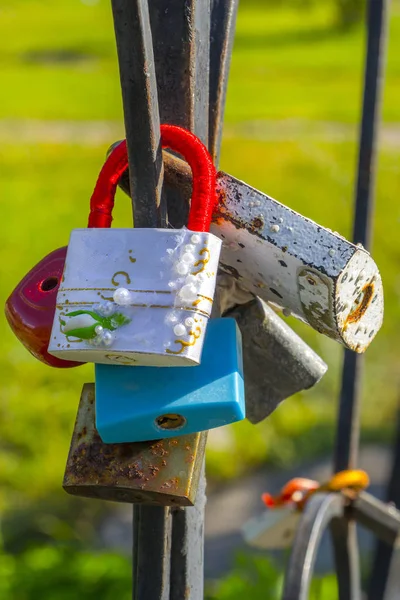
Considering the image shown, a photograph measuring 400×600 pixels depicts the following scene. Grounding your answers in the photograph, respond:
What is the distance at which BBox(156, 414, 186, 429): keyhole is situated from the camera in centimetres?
38

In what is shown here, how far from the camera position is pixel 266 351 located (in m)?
0.47

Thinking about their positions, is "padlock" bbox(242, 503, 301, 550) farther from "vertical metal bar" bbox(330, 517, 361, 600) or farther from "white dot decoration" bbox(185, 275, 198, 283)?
"white dot decoration" bbox(185, 275, 198, 283)

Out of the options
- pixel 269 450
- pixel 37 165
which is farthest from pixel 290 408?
pixel 37 165

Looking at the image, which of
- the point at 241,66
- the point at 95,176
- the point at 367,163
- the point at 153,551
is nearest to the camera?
the point at 153,551

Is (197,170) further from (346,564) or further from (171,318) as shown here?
(346,564)

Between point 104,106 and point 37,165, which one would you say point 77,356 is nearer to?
point 37,165

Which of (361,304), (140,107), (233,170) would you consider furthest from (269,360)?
(233,170)

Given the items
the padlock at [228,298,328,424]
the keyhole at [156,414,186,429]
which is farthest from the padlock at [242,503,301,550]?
the keyhole at [156,414,186,429]

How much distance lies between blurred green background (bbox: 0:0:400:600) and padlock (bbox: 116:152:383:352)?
0.85 meters

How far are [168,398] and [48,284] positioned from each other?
0.11 meters

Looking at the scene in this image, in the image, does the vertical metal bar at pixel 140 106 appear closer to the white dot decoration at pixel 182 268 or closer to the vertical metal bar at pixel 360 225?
the white dot decoration at pixel 182 268

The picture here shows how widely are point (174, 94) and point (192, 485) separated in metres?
0.21

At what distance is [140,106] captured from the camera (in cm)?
32

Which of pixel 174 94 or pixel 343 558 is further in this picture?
pixel 343 558
